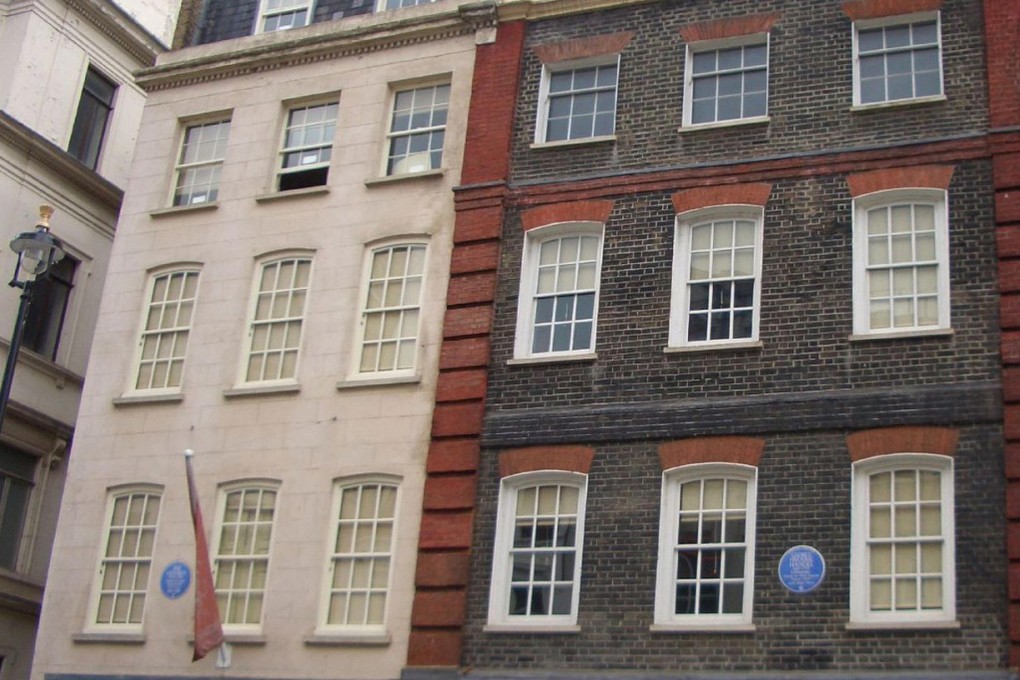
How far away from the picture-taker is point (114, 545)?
23328 millimetres

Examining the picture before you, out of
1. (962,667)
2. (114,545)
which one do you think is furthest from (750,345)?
(114,545)

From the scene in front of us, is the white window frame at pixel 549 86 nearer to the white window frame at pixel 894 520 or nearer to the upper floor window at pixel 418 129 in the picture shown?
the upper floor window at pixel 418 129

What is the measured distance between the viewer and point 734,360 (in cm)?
2020

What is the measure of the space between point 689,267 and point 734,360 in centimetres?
173

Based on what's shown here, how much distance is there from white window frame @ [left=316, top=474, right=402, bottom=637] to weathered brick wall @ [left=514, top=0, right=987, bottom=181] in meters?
5.38

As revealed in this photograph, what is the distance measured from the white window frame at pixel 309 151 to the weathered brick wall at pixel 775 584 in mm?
7343

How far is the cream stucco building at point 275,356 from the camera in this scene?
70.9 feet

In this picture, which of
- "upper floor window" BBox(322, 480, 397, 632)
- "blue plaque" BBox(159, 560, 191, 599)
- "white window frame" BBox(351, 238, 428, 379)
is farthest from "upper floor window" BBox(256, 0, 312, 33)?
"blue plaque" BBox(159, 560, 191, 599)

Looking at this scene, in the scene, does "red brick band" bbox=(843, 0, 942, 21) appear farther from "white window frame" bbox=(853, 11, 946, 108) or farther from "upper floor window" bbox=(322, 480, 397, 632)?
"upper floor window" bbox=(322, 480, 397, 632)

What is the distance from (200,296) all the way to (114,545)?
4295 mm

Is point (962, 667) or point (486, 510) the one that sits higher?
point (486, 510)

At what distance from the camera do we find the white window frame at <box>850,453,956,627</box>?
17.9 metres

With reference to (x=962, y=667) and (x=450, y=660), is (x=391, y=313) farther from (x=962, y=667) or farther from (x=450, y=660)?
(x=962, y=667)

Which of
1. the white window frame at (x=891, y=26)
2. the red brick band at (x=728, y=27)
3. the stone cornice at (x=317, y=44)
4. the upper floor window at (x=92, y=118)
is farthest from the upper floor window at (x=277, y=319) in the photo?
the white window frame at (x=891, y=26)
